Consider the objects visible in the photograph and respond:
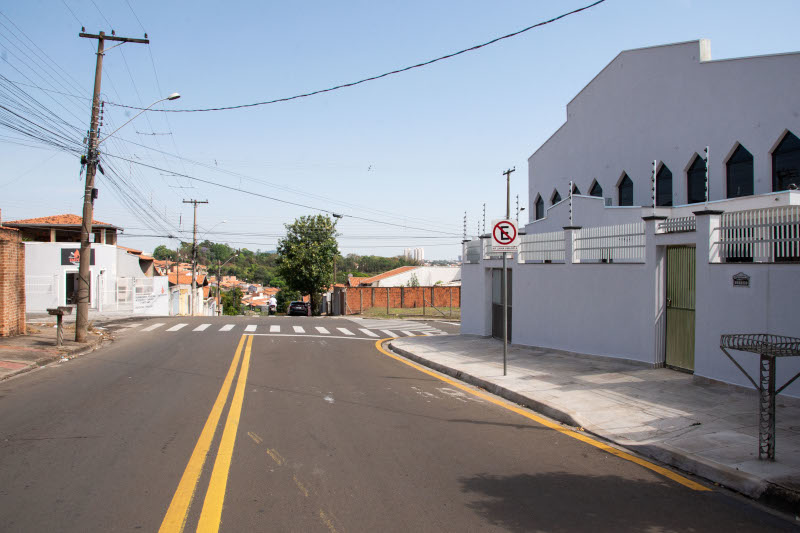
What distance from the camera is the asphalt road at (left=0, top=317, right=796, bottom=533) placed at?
448cm

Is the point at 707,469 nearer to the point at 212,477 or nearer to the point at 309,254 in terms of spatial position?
the point at 212,477

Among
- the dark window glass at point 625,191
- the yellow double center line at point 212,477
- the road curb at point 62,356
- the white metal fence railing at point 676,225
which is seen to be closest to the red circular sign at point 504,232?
the white metal fence railing at point 676,225

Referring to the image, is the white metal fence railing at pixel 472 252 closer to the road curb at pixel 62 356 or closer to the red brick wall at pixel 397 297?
the road curb at pixel 62 356

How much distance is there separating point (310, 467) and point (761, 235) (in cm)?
807

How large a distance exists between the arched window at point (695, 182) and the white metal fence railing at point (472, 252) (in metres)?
8.69

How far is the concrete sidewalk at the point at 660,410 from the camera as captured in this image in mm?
5512

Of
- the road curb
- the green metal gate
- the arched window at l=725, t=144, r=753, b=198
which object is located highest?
the arched window at l=725, t=144, r=753, b=198

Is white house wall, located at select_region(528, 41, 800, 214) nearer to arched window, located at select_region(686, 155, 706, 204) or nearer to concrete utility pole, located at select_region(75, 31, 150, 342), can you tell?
arched window, located at select_region(686, 155, 706, 204)

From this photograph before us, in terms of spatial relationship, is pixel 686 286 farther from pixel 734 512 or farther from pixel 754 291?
pixel 734 512

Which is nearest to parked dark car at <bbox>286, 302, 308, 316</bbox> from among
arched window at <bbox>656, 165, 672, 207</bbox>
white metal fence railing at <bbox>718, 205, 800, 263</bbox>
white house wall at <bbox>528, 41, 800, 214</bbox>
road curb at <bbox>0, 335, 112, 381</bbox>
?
white house wall at <bbox>528, 41, 800, 214</bbox>

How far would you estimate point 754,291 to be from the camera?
28.9 ft

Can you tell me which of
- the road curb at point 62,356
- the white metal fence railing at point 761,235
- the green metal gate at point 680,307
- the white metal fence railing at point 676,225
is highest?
the white metal fence railing at point 676,225

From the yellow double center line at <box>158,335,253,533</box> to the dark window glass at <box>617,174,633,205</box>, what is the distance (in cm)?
2063

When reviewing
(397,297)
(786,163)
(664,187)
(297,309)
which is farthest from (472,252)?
(397,297)
